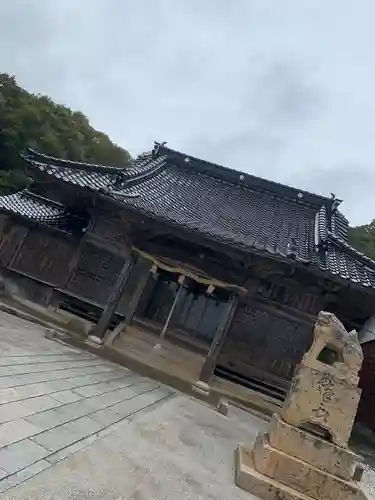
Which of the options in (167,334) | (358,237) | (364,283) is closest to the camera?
(364,283)

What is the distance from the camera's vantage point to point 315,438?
15.8 feet

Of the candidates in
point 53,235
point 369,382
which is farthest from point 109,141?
point 369,382

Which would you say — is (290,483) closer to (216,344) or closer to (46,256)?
(216,344)

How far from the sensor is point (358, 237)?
2903 cm

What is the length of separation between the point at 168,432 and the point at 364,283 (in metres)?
5.53

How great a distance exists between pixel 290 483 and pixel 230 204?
1031cm

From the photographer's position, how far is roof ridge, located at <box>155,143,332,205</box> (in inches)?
584

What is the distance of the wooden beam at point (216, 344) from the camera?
992 cm

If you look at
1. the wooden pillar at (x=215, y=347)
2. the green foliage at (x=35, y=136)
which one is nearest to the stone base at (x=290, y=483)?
the wooden pillar at (x=215, y=347)

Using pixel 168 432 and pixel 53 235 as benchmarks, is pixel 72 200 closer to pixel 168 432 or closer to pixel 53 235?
pixel 53 235

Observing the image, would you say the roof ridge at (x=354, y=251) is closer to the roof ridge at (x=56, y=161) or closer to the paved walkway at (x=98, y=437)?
the paved walkway at (x=98, y=437)

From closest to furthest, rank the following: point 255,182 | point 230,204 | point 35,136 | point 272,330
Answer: point 272,330, point 230,204, point 255,182, point 35,136

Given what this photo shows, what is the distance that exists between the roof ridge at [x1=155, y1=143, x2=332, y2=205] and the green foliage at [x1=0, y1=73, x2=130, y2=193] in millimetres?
14635

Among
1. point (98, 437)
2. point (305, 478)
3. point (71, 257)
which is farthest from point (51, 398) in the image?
point (71, 257)
